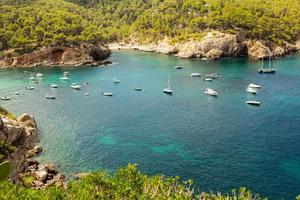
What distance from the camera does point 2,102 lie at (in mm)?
137625

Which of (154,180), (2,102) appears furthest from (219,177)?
(2,102)

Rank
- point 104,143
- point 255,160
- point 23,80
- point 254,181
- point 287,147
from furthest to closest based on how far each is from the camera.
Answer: point 23,80, point 104,143, point 287,147, point 255,160, point 254,181

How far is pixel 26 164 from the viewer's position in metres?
81.3

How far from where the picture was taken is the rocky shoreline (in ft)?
244

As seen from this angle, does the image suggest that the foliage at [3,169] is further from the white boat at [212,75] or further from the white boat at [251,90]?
the white boat at [212,75]

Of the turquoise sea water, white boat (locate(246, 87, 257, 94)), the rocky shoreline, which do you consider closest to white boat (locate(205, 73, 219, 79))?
the turquoise sea water

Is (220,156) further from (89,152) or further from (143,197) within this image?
(143,197)

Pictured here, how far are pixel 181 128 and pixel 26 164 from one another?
141 ft

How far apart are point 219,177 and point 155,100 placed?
6286cm

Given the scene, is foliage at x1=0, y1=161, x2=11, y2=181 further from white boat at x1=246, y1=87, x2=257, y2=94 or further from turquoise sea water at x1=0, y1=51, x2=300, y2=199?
white boat at x1=246, y1=87, x2=257, y2=94

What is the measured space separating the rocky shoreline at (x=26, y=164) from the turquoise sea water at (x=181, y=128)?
12.0ft

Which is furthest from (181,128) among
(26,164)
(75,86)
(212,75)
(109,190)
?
(212,75)

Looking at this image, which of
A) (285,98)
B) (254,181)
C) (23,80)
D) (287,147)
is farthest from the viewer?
(23,80)

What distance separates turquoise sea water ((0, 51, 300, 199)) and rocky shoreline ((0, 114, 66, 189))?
3.67 metres
